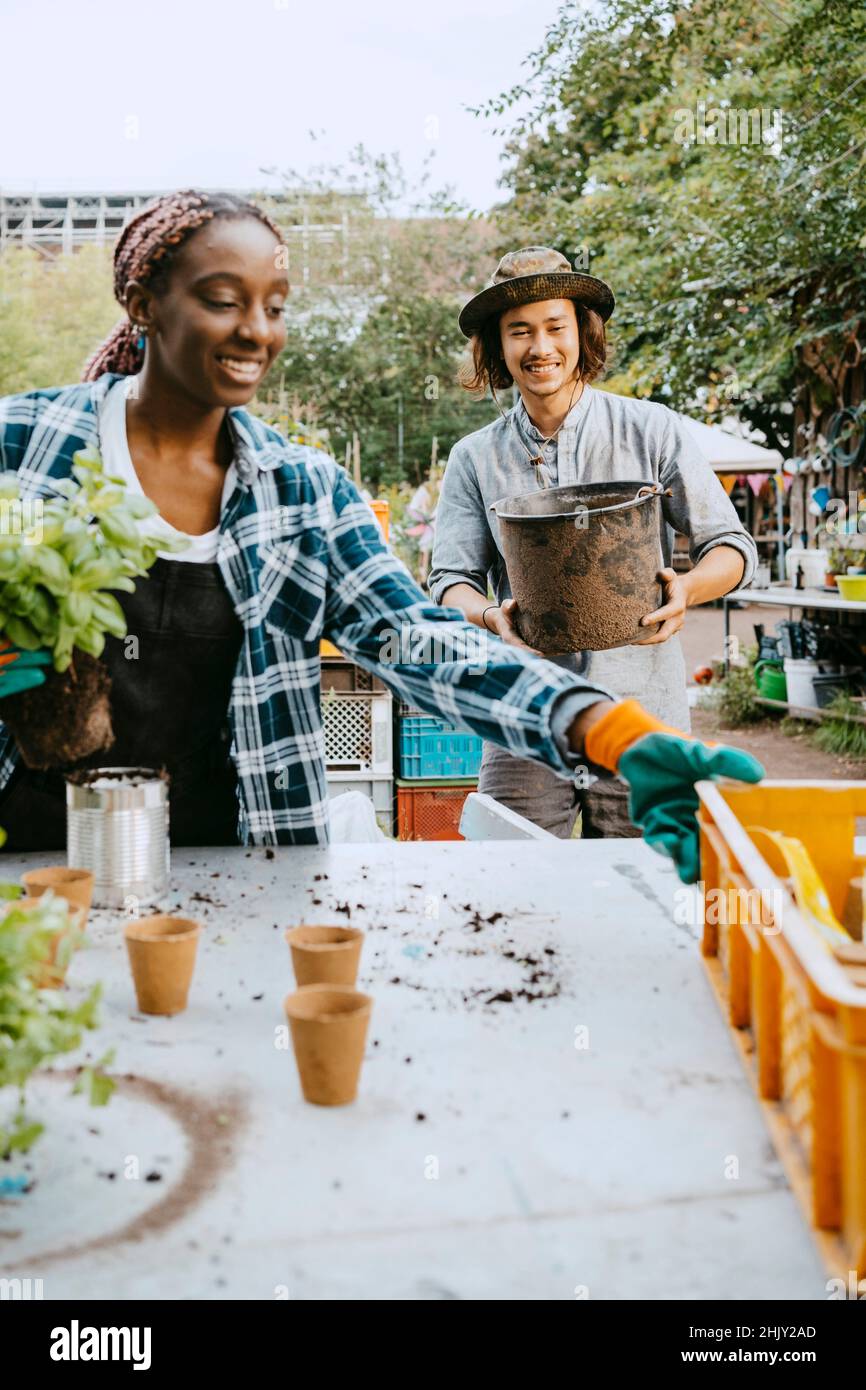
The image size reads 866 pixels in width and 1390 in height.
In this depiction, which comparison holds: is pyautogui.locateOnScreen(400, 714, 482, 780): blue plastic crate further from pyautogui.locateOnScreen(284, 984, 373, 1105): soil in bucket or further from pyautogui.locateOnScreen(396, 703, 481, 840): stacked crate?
pyautogui.locateOnScreen(284, 984, 373, 1105): soil in bucket

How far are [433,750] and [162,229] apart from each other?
2.88 m

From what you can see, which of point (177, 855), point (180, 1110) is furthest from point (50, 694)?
point (180, 1110)

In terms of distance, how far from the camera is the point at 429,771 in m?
4.64

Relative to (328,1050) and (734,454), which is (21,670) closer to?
(328,1050)

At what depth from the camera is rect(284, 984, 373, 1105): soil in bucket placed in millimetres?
1178

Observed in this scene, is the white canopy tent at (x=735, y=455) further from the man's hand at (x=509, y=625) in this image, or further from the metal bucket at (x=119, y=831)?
the metal bucket at (x=119, y=831)

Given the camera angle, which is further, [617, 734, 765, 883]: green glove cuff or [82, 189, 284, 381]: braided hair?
[82, 189, 284, 381]: braided hair

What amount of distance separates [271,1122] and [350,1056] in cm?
10

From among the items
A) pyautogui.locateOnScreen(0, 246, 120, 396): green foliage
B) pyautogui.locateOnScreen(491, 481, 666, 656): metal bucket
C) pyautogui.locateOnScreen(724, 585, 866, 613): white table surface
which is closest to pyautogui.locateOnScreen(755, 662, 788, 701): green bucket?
pyautogui.locateOnScreen(724, 585, 866, 613): white table surface

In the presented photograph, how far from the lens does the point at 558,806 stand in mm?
2887

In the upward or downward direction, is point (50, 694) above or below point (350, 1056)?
above

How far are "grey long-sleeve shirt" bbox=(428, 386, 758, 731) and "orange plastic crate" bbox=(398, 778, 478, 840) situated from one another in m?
1.73
